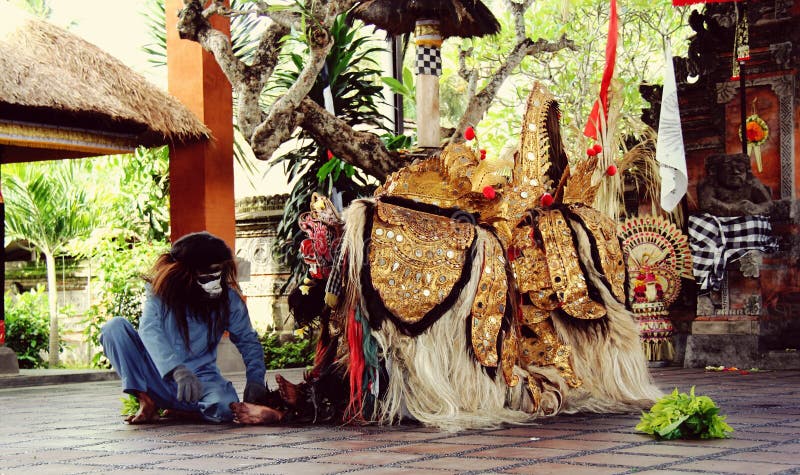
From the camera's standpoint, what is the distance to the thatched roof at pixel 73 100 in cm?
889

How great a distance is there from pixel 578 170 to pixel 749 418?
5.56 feet

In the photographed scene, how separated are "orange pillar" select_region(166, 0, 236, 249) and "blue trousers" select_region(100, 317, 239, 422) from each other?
180 inches

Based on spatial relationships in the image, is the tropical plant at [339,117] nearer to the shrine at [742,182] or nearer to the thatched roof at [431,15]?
the thatched roof at [431,15]

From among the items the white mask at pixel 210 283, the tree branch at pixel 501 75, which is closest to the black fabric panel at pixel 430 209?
the white mask at pixel 210 283

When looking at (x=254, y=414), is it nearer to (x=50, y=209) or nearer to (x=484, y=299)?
(x=484, y=299)

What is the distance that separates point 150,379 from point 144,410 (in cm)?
16

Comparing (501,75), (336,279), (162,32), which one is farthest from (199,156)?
(336,279)

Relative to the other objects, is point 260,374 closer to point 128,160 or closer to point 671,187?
point 671,187

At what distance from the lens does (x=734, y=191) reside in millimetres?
8828

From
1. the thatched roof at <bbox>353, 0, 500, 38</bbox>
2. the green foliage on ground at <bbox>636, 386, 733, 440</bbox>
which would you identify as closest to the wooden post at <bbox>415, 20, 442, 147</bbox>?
the thatched roof at <bbox>353, 0, 500, 38</bbox>

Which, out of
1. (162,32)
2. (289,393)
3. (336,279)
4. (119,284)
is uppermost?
(162,32)

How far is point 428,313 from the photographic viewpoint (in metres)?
4.97

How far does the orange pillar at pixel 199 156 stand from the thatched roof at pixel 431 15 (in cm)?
211

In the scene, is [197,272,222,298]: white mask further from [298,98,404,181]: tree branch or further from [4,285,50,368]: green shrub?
[4,285,50,368]: green shrub
